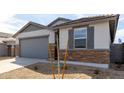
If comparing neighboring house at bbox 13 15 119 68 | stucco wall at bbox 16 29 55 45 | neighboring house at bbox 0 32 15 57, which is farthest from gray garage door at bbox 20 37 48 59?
neighboring house at bbox 0 32 15 57

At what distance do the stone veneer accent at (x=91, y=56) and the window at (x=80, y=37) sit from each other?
1.85ft

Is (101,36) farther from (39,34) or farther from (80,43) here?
(39,34)

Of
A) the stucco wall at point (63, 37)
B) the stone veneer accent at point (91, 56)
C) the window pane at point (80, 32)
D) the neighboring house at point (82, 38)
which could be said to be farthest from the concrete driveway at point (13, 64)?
the window pane at point (80, 32)

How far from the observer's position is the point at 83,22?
10.0m

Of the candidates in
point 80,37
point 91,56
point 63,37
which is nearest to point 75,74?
point 91,56

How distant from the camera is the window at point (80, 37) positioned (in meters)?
10.2

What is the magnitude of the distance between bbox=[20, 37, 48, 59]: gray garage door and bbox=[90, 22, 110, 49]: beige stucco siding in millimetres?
5986

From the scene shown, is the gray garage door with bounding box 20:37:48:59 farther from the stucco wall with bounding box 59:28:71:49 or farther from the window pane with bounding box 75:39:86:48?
the window pane with bounding box 75:39:86:48

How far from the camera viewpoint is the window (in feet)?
33.6

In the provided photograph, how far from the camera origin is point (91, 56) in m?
9.84

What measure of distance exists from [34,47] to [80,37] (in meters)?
6.71

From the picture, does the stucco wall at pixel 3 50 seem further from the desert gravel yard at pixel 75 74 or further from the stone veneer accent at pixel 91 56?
the desert gravel yard at pixel 75 74
